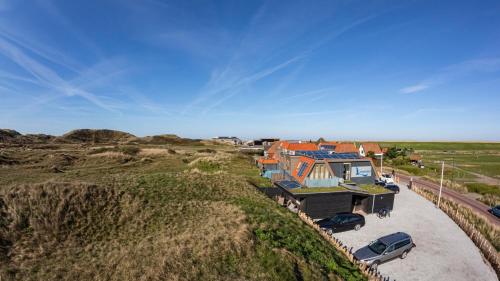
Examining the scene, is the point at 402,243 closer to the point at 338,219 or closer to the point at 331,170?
the point at 338,219

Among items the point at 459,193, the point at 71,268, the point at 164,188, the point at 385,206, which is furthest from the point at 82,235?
the point at 459,193

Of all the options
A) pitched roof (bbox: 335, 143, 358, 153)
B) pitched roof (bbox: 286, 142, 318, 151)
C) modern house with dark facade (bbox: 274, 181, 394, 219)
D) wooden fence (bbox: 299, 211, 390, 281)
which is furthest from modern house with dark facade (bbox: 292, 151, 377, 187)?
pitched roof (bbox: 335, 143, 358, 153)

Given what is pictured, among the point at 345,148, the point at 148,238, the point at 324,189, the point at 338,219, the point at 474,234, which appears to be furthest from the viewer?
the point at 345,148

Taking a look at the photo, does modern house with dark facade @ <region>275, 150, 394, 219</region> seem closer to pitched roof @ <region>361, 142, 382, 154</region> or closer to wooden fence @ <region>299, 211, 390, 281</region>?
wooden fence @ <region>299, 211, 390, 281</region>

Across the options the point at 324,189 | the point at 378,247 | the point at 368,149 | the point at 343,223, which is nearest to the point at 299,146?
the point at 324,189

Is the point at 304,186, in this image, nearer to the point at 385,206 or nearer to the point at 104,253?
the point at 385,206
